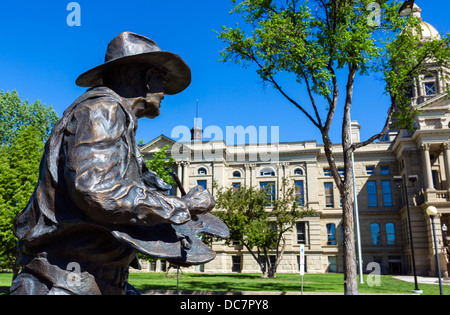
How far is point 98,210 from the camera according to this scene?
1658 mm

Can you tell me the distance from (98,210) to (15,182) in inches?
831

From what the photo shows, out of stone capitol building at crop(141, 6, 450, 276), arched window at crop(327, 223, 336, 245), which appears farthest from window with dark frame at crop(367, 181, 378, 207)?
arched window at crop(327, 223, 336, 245)

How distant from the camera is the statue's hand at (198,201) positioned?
1938 millimetres

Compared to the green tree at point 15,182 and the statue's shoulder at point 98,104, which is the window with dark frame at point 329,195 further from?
the statue's shoulder at point 98,104

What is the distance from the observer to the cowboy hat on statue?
66.7 inches

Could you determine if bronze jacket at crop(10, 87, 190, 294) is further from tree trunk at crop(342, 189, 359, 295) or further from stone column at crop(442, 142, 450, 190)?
stone column at crop(442, 142, 450, 190)

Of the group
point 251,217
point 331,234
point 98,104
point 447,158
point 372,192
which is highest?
point 447,158

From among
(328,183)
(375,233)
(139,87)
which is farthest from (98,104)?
(375,233)

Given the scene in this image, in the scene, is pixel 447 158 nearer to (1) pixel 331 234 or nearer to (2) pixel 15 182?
(1) pixel 331 234

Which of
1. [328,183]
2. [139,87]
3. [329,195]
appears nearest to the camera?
[139,87]

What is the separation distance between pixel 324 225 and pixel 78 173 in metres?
51.8

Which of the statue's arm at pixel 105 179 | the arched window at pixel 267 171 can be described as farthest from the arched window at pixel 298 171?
the statue's arm at pixel 105 179

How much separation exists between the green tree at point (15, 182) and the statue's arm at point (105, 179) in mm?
18587

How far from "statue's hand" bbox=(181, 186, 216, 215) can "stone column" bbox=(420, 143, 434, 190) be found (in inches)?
1743
